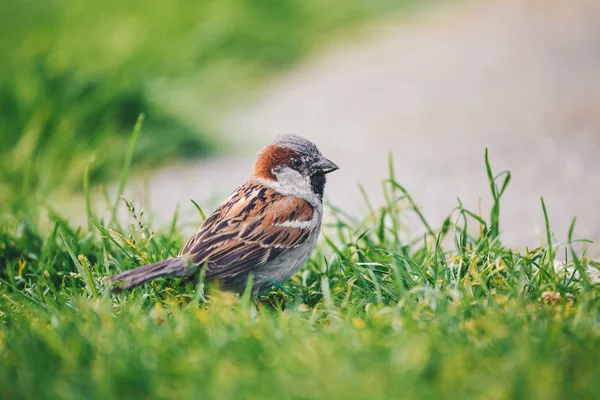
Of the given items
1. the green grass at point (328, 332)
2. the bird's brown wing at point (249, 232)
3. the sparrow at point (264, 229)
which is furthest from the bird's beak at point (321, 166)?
the green grass at point (328, 332)

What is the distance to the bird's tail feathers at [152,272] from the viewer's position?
286 centimetres

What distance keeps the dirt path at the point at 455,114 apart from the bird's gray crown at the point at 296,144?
1.16 metres

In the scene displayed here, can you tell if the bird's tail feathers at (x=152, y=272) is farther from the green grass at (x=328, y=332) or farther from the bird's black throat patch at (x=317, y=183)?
the bird's black throat patch at (x=317, y=183)

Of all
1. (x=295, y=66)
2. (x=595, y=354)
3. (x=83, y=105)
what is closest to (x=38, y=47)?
(x=83, y=105)

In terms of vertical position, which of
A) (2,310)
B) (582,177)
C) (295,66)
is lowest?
(2,310)

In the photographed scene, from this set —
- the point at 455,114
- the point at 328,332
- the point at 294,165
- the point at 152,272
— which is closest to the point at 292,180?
the point at 294,165

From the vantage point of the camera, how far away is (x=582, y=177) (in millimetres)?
4809

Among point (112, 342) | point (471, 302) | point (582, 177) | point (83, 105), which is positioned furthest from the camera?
point (83, 105)

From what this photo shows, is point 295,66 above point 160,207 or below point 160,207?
above

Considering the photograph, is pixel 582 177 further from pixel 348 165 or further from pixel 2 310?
pixel 2 310

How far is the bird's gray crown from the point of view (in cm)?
347

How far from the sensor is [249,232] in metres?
3.20

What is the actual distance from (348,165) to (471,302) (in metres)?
2.87

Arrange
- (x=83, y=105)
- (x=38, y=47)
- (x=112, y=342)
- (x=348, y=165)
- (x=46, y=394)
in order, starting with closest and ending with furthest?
(x=46, y=394) → (x=112, y=342) → (x=348, y=165) → (x=83, y=105) → (x=38, y=47)
